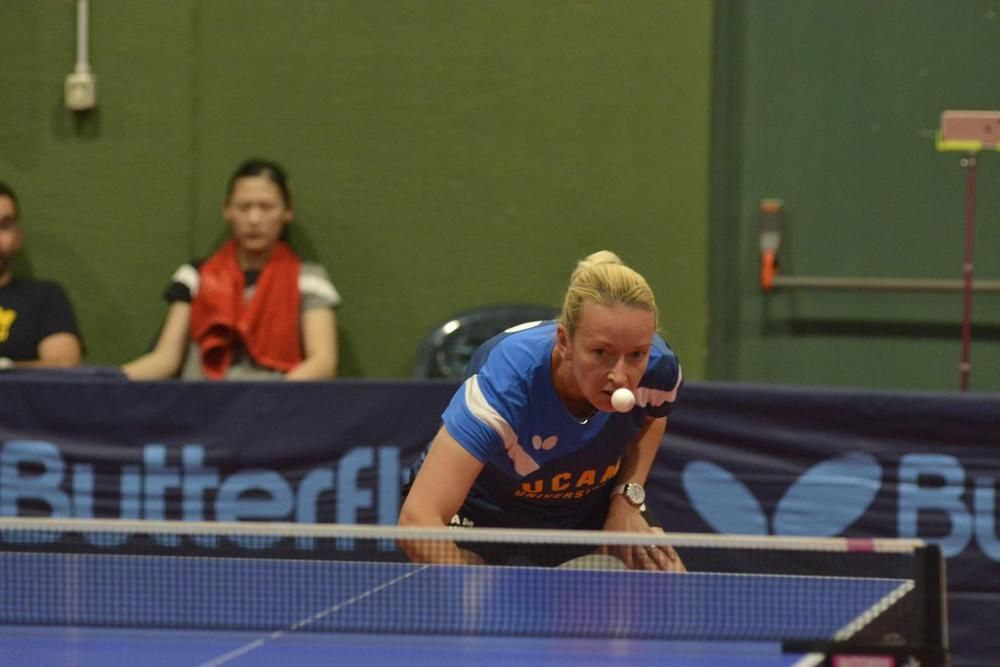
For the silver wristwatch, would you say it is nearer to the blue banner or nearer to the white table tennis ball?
the white table tennis ball

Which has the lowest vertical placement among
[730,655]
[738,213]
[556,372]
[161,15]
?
[730,655]

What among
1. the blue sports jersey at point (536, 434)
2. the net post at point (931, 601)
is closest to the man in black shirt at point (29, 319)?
the blue sports jersey at point (536, 434)

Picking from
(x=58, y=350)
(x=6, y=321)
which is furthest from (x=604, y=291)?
(x=6, y=321)

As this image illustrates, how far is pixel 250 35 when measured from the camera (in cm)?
674

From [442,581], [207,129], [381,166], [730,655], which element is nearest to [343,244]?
[381,166]

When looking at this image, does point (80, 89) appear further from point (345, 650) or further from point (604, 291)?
point (345, 650)

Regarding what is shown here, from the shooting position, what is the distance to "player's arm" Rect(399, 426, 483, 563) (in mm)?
3098

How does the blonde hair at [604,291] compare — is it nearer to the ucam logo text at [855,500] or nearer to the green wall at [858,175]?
the ucam logo text at [855,500]

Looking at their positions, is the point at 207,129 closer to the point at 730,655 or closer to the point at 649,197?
the point at 649,197

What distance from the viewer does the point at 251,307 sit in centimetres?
612

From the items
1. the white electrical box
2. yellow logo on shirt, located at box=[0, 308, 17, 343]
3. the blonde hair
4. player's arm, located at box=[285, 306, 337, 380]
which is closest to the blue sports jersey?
the blonde hair

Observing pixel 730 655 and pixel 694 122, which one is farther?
pixel 694 122

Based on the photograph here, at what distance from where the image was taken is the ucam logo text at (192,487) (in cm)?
516

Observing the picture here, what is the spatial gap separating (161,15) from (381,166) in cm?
122
